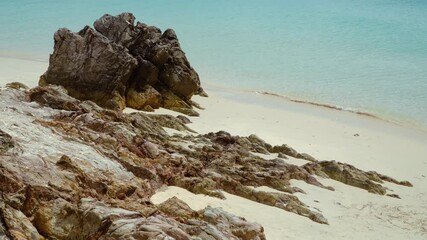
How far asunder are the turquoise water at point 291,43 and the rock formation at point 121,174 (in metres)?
13.7

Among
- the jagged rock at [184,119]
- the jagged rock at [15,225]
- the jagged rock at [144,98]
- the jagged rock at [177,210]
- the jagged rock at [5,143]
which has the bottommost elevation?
the jagged rock at [184,119]

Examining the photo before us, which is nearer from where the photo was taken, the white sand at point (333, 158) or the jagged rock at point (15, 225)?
the jagged rock at point (15, 225)

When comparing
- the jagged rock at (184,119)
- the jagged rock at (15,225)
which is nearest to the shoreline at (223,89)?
the jagged rock at (184,119)

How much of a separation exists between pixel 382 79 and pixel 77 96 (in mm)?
23776

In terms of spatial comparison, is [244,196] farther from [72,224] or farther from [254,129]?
[254,129]

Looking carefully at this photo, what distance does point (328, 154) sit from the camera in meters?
19.2

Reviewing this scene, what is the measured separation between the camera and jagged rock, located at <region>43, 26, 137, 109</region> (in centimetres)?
2014

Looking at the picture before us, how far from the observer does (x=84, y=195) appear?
29.1 ft

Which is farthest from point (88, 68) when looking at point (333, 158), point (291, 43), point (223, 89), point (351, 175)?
point (291, 43)

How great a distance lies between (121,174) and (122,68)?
10.7m

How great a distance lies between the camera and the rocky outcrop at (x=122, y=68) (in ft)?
66.4

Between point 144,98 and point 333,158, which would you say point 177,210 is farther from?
point 144,98

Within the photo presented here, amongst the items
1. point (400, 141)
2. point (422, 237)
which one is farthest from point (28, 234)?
point (400, 141)

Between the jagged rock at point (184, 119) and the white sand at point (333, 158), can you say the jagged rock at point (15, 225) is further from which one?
the jagged rock at point (184, 119)
